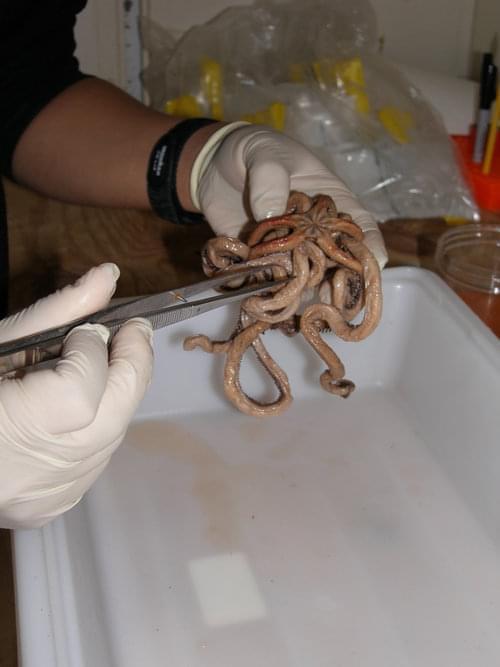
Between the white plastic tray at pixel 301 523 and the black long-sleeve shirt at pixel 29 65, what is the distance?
40 cm

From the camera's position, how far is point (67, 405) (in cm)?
70

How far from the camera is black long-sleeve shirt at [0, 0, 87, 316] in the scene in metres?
1.26

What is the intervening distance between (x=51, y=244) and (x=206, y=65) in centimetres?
55

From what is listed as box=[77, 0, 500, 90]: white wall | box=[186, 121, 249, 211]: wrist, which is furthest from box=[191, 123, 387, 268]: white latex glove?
box=[77, 0, 500, 90]: white wall

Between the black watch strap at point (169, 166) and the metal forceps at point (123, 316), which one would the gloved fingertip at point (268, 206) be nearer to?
the metal forceps at point (123, 316)

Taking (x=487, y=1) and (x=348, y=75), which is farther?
(x=487, y=1)

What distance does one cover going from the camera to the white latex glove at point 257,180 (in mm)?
1019

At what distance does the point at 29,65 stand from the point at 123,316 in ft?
2.23

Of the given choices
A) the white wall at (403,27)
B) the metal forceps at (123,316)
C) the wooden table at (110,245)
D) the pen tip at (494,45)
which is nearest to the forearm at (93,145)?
the wooden table at (110,245)

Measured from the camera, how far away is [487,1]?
2.04 metres

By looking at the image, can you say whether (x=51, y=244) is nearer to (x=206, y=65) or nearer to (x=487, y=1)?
(x=206, y=65)

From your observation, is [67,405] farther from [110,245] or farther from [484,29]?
[484,29]

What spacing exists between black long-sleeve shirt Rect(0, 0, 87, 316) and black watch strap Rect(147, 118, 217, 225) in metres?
0.23

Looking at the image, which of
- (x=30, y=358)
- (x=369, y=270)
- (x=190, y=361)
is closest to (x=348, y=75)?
(x=190, y=361)
